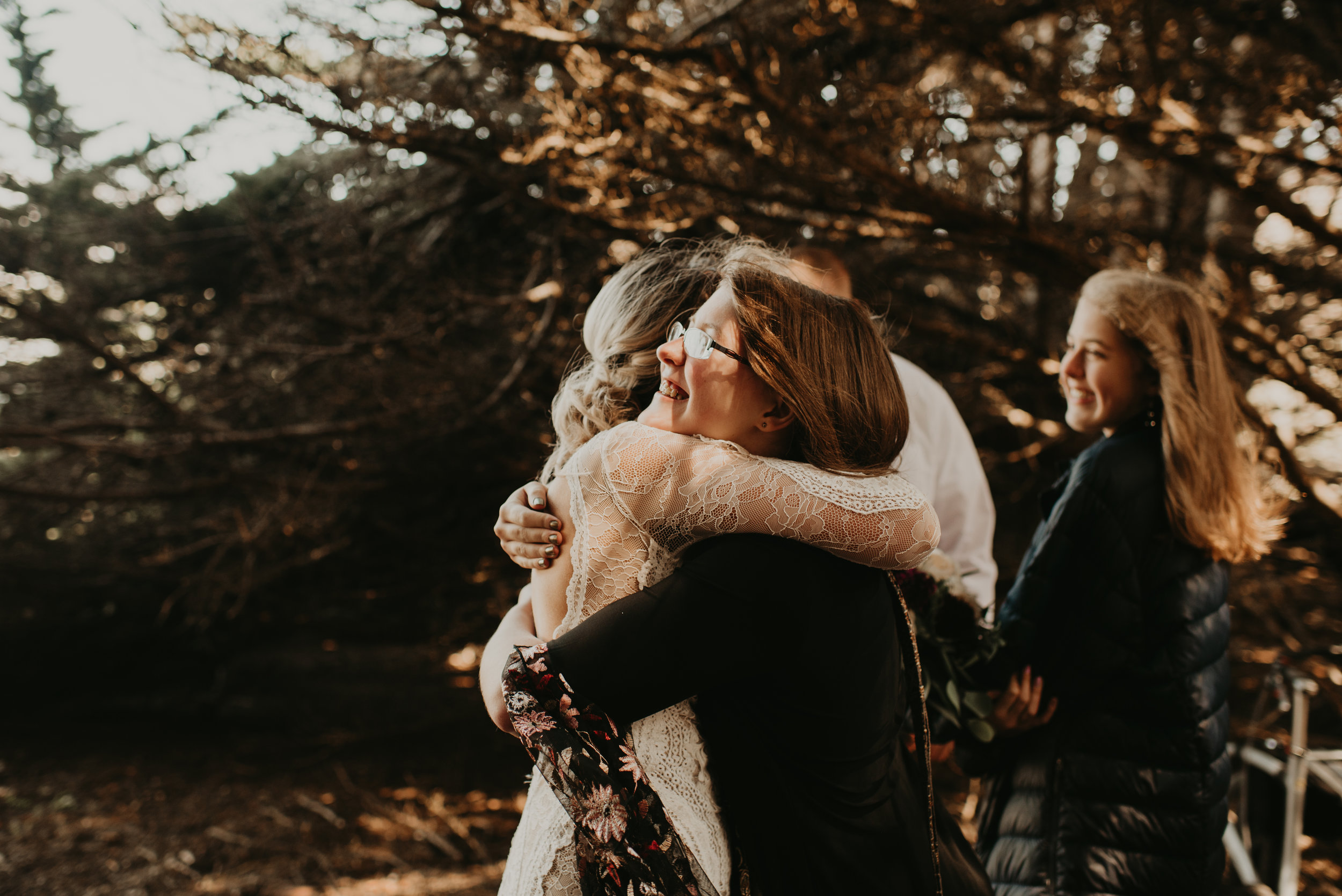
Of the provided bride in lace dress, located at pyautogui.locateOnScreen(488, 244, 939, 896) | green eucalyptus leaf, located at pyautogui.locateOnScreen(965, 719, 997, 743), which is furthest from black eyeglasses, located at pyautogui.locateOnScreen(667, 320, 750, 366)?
green eucalyptus leaf, located at pyautogui.locateOnScreen(965, 719, 997, 743)

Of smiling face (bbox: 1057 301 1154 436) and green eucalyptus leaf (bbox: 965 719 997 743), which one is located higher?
smiling face (bbox: 1057 301 1154 436)

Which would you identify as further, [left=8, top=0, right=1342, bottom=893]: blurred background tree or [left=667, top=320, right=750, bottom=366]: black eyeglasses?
[left=8, top=0, right=1342, bottom=893]: blurred background tree

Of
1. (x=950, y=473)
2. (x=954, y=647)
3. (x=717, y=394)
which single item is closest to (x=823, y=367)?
(x=717, y=394)

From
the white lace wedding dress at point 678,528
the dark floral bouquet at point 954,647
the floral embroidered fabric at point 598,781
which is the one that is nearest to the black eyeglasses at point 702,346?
the white lace wedding dress at point 678,528

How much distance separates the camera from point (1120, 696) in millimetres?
2086

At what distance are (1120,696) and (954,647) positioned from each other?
44 cm

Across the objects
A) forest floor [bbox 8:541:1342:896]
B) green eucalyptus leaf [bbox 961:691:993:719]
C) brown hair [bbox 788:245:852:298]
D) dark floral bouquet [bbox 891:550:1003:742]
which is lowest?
forest floor [bbox 8:541:1342:896]

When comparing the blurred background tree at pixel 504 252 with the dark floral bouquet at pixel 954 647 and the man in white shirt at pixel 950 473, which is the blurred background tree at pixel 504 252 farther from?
the dark floral bouquet at pixel 954 647

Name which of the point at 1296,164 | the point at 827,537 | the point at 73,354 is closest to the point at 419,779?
the point at 73,354

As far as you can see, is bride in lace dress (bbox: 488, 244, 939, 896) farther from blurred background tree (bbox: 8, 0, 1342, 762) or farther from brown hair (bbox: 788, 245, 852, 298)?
blurred background tree (bbox: 8, 0, 1342, 762)

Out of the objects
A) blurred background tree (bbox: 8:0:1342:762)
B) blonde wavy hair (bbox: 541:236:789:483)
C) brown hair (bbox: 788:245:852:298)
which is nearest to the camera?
blonde wavy hair (bbox: 541:236:789:483)

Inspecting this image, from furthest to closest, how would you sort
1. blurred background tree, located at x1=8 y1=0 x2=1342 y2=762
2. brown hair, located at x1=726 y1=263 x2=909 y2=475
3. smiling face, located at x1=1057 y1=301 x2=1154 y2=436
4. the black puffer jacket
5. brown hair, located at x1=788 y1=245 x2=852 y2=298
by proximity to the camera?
blurred background tree, located at x1=8 y1=0 x2=1342 y2=762
brown hair, located at x1=788 y1=245 x2=852 y2=298
smiling face, located at x1=1057 y1=301 x2=1154 y2=436
the black puffer jacket
brown hair, located at x1=726 y1=263 x2=909 y2=475

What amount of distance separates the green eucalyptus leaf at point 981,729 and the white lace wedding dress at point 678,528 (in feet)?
3.36

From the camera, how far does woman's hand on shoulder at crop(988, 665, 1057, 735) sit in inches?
82.7
